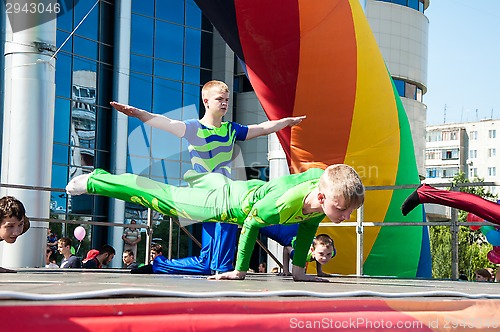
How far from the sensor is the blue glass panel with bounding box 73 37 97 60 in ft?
60.3

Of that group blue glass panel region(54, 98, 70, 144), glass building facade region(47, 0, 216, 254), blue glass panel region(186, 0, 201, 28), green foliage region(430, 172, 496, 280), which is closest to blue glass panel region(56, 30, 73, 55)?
glass building facade region(47, 0, 216, 254)

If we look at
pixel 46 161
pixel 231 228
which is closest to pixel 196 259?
pixel 231 228

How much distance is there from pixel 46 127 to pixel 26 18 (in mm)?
1150

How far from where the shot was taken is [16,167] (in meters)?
7.42

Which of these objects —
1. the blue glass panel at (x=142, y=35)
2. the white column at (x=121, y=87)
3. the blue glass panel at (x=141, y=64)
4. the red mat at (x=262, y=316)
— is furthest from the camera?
the blue glass panel at (x=142, y=35)

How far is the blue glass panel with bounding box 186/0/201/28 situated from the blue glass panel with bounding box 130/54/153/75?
2032mm

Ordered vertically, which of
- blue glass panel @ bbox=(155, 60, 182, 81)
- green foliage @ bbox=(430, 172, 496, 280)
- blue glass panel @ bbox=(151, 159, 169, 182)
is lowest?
green foliage @ bbox=(430, 172, 496, 280)

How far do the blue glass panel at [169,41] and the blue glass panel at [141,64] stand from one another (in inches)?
16.0

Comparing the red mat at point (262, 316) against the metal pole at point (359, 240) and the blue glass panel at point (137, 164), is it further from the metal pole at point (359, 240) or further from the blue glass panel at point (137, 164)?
the blue glass panel at point (137, 164)

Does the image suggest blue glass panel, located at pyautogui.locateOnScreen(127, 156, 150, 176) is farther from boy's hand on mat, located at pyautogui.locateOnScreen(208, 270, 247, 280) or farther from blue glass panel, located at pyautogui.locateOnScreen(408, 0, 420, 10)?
boy's hand on mat, located at pyautogui.locateOnScreen(208, 270, 247, 280)

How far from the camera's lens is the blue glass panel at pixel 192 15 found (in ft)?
70.4

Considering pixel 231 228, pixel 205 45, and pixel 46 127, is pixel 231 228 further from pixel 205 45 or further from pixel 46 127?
pixel 205 45

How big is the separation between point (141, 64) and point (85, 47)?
Result: 6.39 ft

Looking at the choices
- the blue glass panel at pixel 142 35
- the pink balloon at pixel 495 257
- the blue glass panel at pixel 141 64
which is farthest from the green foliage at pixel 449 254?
the pink balloon at pixel 495 257
